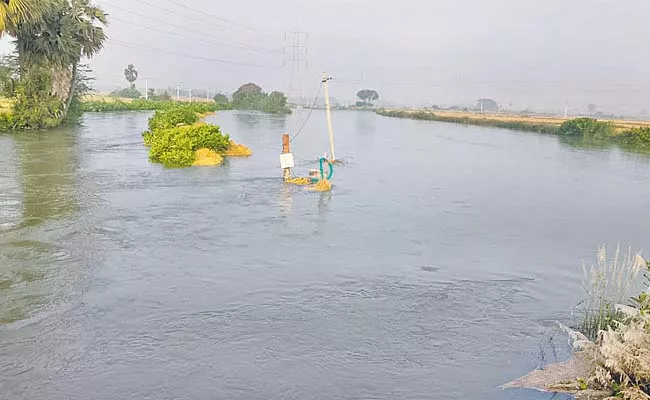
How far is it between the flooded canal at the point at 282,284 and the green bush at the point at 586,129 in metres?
22.4

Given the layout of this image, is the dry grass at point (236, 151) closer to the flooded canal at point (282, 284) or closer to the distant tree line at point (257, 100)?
the flooded canal at point (282, 284)

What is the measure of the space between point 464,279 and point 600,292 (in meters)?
1.98

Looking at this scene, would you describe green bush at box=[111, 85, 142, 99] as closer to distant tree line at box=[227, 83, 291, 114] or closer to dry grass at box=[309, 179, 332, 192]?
distant tree line at box=[227, 83, 291, 114]

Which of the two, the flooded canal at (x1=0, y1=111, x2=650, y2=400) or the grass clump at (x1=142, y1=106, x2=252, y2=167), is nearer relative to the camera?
the flooded canal at (x1=0, y1=111, x2=650, y2=400)

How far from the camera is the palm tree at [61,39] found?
28391 mm

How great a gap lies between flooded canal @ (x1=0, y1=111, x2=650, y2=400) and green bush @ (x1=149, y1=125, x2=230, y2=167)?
253 cm

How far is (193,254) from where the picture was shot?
7859 mm

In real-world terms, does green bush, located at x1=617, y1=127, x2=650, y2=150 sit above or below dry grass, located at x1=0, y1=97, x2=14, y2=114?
below

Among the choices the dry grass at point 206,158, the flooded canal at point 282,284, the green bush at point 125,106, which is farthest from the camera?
the green bush at point 125,106

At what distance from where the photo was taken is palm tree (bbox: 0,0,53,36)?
21891 millimetres

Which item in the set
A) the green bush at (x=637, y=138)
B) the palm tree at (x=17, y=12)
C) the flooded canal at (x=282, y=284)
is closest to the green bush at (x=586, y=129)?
the green bush at (x=637, y=138)

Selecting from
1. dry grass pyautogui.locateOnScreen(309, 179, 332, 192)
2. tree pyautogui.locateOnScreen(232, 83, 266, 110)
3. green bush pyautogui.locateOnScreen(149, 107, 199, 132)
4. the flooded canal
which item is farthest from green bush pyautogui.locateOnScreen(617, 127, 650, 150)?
tree pyautogui.locateOnScreen(232, 83, 266, 110)

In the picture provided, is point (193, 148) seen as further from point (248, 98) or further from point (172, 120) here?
point (248, 98)

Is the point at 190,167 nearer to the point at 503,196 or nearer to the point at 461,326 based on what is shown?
the point at 503,196
